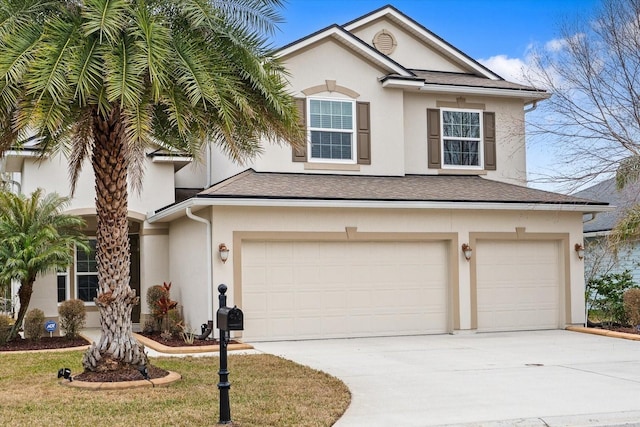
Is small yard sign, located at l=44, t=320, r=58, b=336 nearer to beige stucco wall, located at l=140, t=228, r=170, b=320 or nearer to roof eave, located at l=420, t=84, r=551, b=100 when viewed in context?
beige stucco wall, located at l=140, t=228, r=170, b=320

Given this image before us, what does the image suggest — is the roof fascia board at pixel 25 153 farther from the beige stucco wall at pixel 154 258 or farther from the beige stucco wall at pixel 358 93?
the beige stucco wall at pixel 358 93

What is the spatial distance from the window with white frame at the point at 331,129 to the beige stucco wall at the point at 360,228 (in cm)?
233

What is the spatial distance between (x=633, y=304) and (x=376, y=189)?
21.5 feet

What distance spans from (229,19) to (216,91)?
4.86ft

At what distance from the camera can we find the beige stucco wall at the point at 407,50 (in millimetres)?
21859

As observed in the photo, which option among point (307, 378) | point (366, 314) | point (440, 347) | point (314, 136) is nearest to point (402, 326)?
point (366, 314)

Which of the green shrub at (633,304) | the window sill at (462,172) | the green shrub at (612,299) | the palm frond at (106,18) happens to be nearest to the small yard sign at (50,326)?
the palm frond at (106,18)

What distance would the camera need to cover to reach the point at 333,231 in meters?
17.0

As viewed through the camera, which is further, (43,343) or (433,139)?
(433,139)

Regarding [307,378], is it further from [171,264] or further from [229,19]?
[171,264]

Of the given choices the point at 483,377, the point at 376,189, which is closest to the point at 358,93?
the point at 376,189

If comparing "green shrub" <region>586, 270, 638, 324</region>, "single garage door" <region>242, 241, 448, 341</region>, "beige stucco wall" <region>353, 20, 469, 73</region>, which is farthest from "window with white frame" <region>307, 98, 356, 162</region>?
"green shrub" <region>586, 270, 638, 324</region>

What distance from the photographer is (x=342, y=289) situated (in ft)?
56.2

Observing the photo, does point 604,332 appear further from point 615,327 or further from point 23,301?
point 23,301
